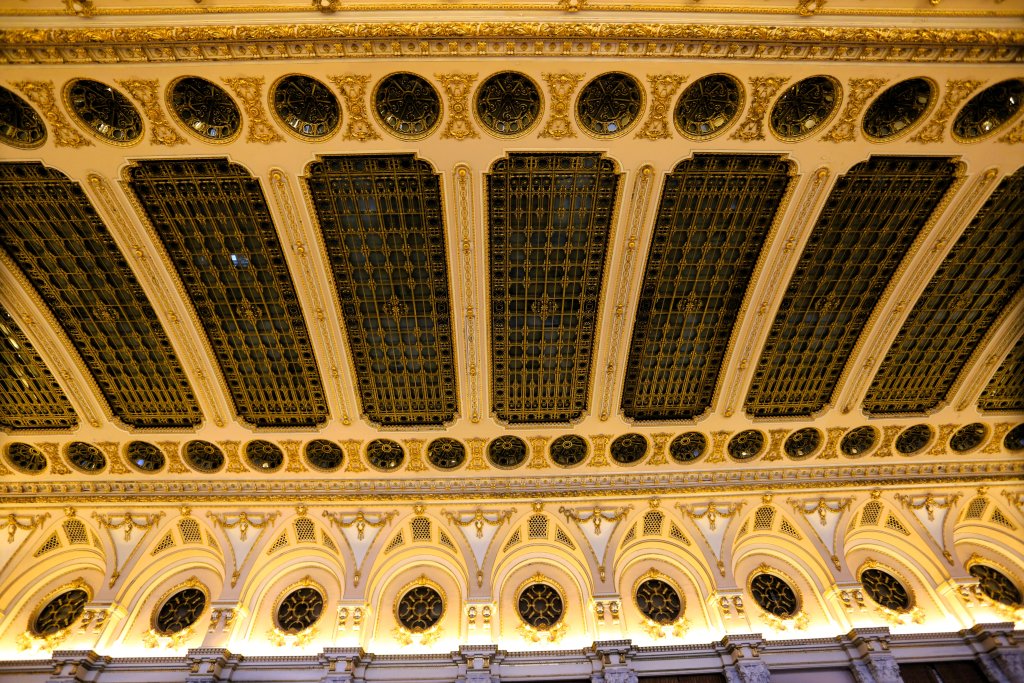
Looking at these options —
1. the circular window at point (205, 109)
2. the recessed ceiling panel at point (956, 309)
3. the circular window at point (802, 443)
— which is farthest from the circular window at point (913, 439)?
the circular window at point (205, 109)

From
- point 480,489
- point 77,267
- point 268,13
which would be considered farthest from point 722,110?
point 77,267

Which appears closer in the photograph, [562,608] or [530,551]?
[562,608]

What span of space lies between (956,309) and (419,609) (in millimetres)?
16605

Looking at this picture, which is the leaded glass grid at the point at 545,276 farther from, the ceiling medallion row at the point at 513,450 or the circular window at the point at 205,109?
the circular window at the point at 205,109

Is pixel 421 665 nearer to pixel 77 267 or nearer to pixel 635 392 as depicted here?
pixel 635 392

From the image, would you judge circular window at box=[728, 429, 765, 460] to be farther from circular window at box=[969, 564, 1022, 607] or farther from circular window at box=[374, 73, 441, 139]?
circular window at box=[374, 73, 441, 139]

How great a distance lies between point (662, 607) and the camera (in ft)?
43.5

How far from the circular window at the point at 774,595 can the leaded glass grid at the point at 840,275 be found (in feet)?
16.0

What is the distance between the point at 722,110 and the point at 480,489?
11.4 m

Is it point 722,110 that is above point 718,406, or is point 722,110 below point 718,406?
above

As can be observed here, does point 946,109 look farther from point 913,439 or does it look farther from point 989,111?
point 913,439

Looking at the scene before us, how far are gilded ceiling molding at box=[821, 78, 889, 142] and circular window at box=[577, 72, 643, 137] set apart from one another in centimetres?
405

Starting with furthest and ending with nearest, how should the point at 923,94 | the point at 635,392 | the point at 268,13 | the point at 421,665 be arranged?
the point at 635,392
the point at 421,665
the point at 923,94
the point at 268,13

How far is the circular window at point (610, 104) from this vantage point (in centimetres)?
900
